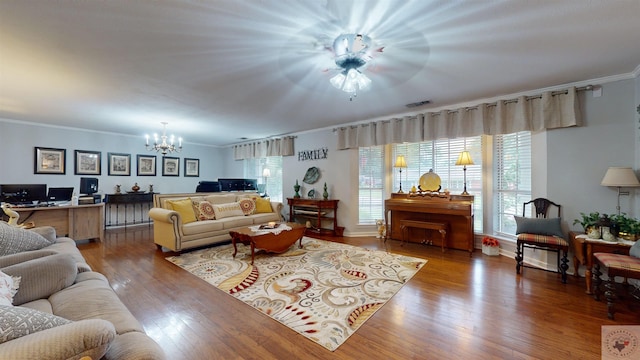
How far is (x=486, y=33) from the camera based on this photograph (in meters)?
1.95

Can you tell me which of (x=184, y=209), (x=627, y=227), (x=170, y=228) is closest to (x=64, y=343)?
(x=170, y=228)

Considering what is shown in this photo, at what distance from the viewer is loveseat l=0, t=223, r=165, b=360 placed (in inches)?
30.9

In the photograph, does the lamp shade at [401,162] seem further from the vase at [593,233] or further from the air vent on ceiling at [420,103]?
the vase at [593,233]

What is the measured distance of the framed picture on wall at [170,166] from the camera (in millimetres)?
6723

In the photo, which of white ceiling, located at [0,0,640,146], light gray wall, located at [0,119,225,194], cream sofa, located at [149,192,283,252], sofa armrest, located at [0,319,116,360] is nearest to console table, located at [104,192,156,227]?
light gray wall, located at [0,119,225,194]

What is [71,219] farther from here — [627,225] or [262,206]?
[627,225]

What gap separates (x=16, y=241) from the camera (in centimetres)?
184

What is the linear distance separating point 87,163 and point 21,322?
633cm

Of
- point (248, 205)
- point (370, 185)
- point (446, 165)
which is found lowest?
point (248, 205)

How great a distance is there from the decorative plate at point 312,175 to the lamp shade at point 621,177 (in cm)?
424

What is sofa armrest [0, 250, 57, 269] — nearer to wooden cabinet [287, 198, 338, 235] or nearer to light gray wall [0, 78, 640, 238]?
wooden cabinet [287, 198, 338, 235]

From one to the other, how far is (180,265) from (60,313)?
215 centimetres

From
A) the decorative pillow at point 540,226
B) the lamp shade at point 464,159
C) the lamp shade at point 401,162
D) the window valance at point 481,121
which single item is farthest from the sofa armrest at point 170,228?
the decorative pillow at point 540,226

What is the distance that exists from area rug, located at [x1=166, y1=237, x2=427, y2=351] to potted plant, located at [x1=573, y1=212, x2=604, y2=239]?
67.5 inches
